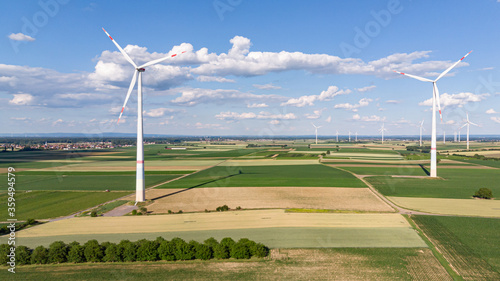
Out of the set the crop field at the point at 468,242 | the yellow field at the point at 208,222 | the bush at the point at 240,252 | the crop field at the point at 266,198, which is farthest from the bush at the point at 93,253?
the crop field at the point at 468,242

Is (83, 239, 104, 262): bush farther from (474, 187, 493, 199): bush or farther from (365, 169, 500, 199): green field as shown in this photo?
(474, 187, 493, 199): bush

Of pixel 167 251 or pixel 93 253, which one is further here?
pixel 167 251

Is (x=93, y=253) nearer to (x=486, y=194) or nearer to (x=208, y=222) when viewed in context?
(x=208, y=222)

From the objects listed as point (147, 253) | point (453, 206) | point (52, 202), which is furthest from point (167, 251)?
point (453, 206)

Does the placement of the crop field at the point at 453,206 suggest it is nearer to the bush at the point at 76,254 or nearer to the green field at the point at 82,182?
the bush at the point at 76,254

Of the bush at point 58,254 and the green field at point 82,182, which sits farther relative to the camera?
the green field at point 82,182

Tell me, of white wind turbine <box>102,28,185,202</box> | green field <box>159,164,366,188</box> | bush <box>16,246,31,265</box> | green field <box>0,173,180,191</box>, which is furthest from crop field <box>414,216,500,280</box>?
green field <box>0,173,180,191</box>
